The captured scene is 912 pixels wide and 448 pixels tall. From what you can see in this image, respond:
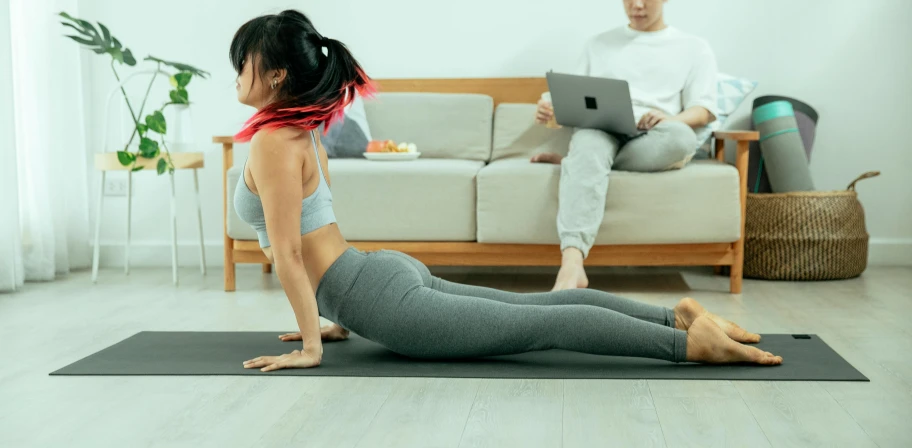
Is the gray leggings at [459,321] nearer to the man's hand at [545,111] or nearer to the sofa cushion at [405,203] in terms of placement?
the sofa cushion at [405,203]

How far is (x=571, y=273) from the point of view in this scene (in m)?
2.86

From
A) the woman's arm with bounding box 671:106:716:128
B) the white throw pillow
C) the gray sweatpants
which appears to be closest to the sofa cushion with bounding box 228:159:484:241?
the gray sweatpants

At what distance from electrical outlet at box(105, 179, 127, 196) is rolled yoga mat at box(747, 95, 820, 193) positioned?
267cm

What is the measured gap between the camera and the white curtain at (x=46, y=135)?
3.65 meters

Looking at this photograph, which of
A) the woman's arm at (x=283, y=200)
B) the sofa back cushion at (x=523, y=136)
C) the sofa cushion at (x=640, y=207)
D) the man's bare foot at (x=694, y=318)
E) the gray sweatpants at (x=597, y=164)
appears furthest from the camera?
the sofa back cushion at (x=523, y=136)

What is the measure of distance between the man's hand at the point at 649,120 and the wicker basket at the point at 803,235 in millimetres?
564

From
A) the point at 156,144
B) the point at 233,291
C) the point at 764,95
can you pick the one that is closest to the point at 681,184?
the point at 764,95

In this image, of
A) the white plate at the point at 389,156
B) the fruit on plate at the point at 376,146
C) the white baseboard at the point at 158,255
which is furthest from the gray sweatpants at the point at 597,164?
the white baseboard at the point at 158,255

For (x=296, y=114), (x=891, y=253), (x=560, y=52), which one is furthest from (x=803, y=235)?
(x=296, y=114)

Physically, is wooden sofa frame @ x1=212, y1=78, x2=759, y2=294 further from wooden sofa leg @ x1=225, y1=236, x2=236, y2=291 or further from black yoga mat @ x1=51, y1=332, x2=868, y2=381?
black yoga mat @ x1=51, y1=332, x2=868, y2=381

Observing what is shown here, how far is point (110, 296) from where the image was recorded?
3299mm

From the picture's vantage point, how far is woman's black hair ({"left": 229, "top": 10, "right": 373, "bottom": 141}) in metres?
1.96

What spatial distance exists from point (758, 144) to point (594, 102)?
3.50 ft

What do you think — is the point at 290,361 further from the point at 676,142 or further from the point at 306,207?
the point at 676,142
